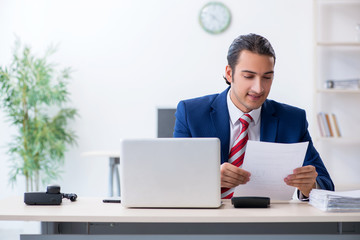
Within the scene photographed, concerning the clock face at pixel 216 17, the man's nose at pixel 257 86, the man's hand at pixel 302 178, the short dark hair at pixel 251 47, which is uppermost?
the clock face at pixel 216 17

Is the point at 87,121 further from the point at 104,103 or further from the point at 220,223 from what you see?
the point at 220,223

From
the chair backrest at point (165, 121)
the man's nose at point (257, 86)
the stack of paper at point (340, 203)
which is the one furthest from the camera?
the chair backrest at point (165, 121)

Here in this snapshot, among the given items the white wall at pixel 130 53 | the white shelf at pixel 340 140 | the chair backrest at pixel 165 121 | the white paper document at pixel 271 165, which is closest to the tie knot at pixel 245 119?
the white paper document at pixel 271 165

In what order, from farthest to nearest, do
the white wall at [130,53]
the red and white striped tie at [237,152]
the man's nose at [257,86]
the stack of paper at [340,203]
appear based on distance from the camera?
the white wall at [130,53] → the red and white striped tie at [237,152] → the man's nose at [257,86] → the stack of paper at [340,203]

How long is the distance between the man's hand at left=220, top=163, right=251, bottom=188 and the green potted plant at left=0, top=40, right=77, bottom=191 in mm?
2926

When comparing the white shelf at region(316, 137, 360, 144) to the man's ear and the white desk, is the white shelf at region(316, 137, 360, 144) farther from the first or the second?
the white desk

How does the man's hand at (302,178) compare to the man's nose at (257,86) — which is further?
the man's nose at (257,86)

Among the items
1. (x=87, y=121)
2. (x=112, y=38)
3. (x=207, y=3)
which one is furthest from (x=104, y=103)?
(x=207, y=3)

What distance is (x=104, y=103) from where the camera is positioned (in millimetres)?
4773

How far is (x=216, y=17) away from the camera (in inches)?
186

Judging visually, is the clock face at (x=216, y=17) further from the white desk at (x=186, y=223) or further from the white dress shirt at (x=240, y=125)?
the white desk at (x=186, y=223)

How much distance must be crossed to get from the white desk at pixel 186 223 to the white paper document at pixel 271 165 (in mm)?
107

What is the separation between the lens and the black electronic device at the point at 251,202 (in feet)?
5.28

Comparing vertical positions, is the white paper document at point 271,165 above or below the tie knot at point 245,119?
below
